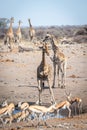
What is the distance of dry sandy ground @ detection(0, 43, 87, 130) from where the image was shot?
5.06 metres

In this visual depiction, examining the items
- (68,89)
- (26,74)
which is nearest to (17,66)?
(26,74)

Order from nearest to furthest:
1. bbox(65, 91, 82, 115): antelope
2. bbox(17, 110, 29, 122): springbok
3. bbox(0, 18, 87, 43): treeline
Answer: bbox(17, 110, 29, 122): springbok → bbox(65, 91, 82, 115): antelope → bbox(0, 18, 87, 43): treeline

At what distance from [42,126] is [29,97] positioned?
1.41 m

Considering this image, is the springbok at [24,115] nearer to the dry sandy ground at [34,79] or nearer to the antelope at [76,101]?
the dry sandy ground at [34,79]

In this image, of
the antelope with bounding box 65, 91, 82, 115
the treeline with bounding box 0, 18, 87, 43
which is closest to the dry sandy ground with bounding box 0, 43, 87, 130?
the antelope with bounding box 65, 91, 82, 115

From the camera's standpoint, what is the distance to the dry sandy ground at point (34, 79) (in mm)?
5062

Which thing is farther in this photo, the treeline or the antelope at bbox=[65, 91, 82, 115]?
the treeline

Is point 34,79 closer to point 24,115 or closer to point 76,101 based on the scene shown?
point 76,101

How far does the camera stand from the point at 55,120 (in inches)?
198

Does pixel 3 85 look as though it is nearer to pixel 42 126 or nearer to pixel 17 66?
pixel 17 66

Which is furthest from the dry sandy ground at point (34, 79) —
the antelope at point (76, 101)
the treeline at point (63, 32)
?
the treeline at point (63, 32)

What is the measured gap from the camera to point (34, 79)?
7004 millimetres

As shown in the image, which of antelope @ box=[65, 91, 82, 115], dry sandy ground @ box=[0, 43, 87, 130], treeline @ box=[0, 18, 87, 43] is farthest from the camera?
treeline @ box=[0, 18, 87, 43]

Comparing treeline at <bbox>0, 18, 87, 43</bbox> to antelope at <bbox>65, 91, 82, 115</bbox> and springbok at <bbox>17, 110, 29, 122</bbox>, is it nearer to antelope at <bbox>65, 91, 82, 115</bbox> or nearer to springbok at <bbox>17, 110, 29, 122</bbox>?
antelope at <bbox>65, 91, 82, 115</bbox>
